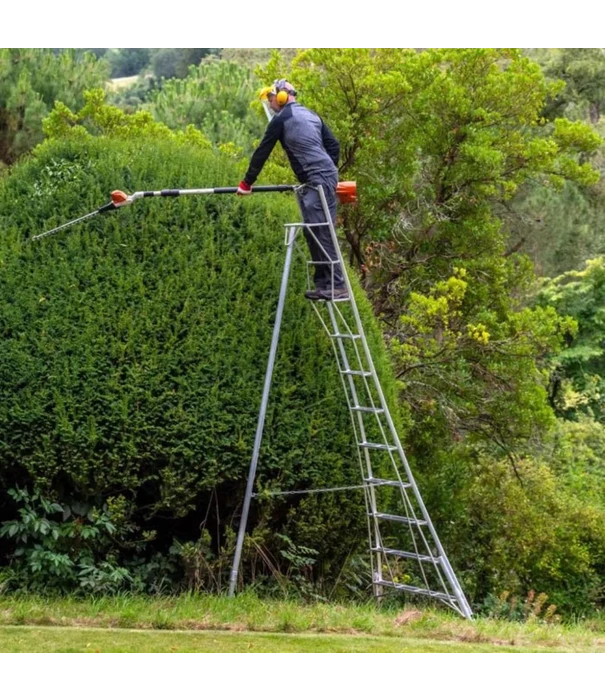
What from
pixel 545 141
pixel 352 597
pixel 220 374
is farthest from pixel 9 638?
pixel 545 141

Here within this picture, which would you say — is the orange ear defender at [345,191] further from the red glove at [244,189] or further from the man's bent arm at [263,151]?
the red glove at [244,189]

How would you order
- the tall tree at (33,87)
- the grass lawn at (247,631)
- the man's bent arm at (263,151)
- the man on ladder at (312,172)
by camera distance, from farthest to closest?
the tall tree at (33,87)
the man on ladder at (312,172)
the man's bent arm at (263,151)
the grass lawn at (247,631)

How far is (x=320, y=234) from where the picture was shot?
8297 mm

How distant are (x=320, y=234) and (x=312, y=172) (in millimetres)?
522

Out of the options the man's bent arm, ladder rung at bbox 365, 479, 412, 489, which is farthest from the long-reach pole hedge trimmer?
ladder rung at bbox 365, 479, 412, 489

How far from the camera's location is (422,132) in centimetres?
1345

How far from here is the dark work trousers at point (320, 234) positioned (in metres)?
8.27

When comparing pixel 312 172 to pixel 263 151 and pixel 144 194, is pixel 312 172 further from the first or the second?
pixel 144 194

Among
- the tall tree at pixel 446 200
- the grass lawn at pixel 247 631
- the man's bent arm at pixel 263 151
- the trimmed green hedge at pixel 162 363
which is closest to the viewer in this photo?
the grass lawn at pixel 247 631

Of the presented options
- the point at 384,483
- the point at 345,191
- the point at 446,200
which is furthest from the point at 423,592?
the point at 446,200

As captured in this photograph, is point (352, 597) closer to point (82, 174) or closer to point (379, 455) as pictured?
point (379, 455)

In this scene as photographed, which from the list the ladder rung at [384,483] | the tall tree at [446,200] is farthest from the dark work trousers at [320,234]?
the tall tree at [446,200]

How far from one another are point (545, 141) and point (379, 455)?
6861 millimetres

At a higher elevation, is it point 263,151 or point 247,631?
point 263,151
